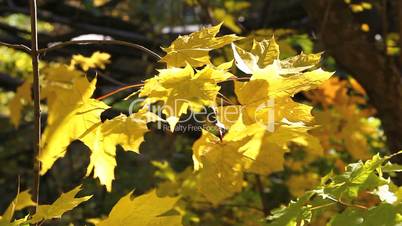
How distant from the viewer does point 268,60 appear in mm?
959

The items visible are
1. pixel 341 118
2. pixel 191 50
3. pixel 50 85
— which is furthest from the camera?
pixel 341 118

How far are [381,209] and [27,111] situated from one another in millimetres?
4116

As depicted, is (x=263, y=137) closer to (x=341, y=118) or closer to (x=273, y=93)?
(x=273, y=93)

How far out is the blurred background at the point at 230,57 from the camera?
6.36ft

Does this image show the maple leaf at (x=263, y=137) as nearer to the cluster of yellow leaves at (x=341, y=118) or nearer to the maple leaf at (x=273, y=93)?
the maple leaf at (x=273, y=93)

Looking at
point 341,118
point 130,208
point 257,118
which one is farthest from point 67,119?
point 341,118

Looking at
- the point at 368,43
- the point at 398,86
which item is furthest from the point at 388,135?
the point at 368,43

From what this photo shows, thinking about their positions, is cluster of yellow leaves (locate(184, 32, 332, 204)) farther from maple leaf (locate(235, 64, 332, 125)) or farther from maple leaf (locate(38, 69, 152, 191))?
maple leaf (locate(38, 69, 152, 191))

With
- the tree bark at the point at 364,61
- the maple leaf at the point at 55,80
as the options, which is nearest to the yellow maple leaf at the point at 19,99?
the maple leaf at the point at 55,80

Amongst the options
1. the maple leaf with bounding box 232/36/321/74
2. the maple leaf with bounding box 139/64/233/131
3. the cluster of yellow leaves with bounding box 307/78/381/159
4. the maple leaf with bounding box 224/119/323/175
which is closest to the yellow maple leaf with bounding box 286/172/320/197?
the cluster of yellow leaves with bounding box 307/78/381/159

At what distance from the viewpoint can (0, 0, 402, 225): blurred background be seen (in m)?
1.94

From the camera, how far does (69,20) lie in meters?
2.83

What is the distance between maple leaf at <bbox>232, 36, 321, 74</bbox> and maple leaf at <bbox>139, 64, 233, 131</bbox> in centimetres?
6

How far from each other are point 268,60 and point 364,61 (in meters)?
1.05
